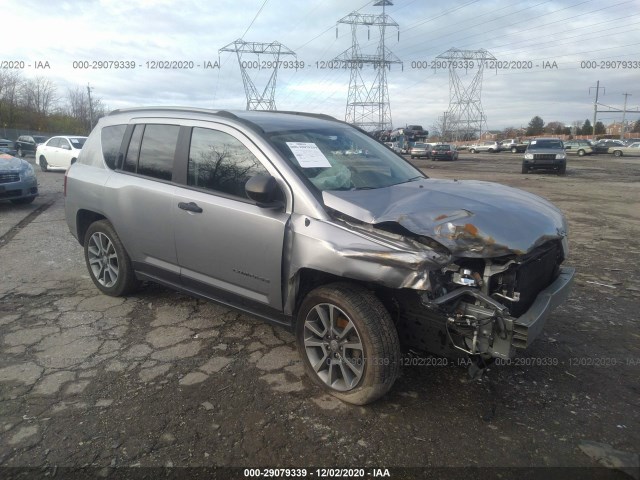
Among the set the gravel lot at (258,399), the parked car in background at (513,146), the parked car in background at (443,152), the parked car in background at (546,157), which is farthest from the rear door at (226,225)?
the parked car in background at (513,146)

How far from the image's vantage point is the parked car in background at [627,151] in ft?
155

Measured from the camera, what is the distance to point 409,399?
310 centimetres

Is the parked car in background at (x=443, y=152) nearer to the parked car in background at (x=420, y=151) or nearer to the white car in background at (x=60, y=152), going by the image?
the parked car in background at (x=420, y=151)

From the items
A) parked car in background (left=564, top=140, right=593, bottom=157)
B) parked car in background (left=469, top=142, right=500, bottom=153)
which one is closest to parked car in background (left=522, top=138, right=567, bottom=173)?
parked car in background (left=564, top=140, right=593, bottom=157)

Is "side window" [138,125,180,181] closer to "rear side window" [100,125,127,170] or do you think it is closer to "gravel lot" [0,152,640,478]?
"rear side window" [100,125,127,170]

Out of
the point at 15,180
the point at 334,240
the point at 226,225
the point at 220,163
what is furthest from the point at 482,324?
the point at 15,180

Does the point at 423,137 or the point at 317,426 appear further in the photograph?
the point at 423,137

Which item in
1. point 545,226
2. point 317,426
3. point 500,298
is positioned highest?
point 545,226

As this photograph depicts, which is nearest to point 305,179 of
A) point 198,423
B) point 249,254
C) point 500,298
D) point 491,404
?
point 249,254

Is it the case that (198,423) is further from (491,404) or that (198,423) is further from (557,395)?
(557,395)

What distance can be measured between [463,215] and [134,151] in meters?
3.07

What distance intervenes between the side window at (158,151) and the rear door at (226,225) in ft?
0.58

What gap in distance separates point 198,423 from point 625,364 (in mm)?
3132

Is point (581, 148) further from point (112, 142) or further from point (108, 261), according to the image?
point (108, 261)
